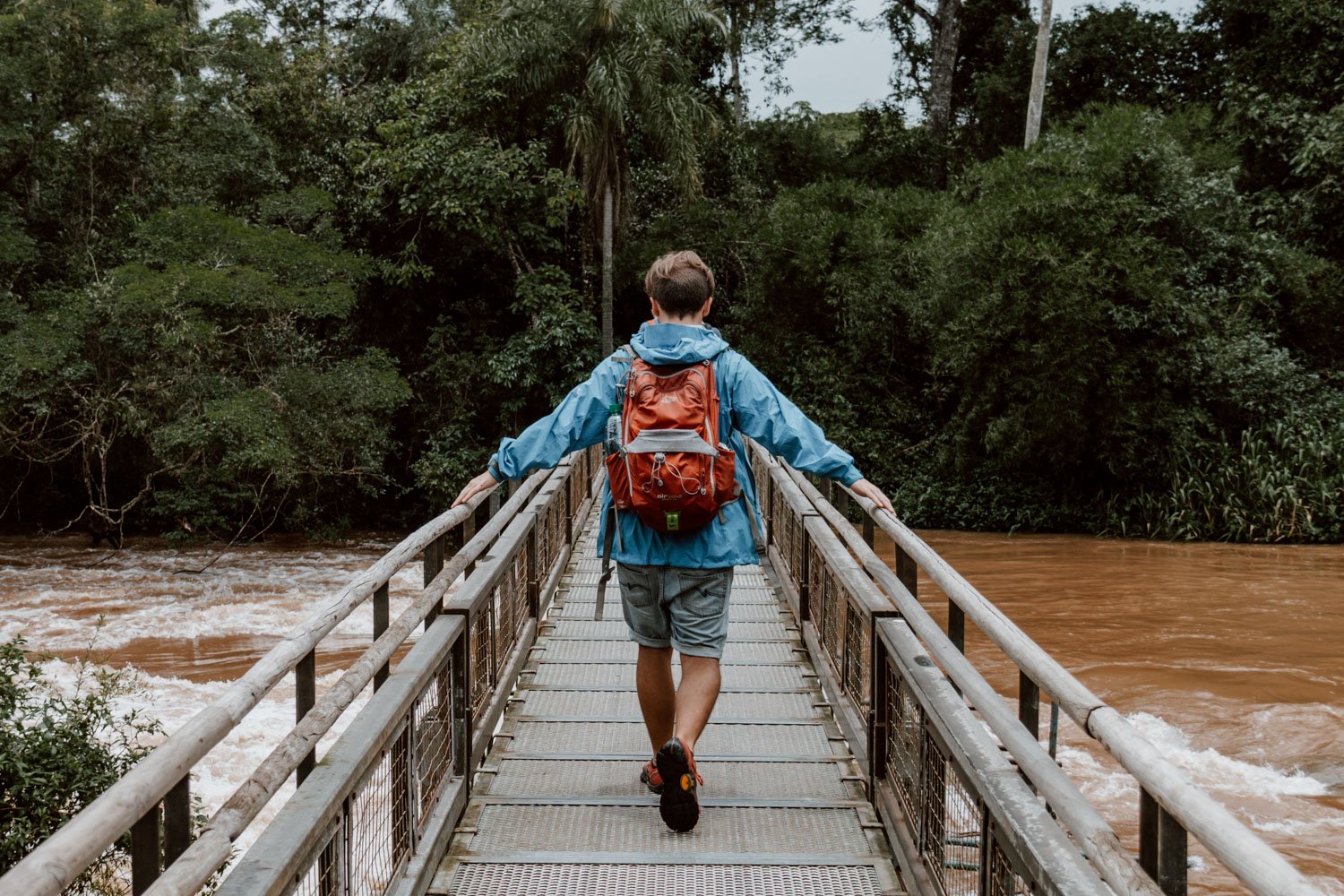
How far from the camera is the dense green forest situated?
1844 cm

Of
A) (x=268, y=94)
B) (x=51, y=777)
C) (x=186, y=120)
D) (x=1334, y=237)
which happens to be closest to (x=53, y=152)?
(x=186, y=120)

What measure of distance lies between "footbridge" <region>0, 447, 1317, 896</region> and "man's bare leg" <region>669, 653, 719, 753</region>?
0.39m

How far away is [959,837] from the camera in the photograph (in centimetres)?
303

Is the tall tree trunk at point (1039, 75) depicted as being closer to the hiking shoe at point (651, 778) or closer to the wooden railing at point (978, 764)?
the wooden railing at point (978, 764)

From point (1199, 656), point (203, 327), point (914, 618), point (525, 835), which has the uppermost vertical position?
point (203, 327)

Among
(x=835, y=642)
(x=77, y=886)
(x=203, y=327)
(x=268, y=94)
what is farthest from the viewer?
(x=268, y=94)

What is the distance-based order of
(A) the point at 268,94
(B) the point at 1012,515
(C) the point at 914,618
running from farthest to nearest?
(A) the point at 268,94 → (B) the point at 1012,515 → (C) the point at 914,618

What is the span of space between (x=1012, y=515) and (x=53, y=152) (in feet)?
60.3

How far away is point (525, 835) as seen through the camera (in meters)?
3.67

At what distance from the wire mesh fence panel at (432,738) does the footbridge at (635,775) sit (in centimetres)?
1

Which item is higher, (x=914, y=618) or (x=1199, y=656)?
(x=914, y=618)

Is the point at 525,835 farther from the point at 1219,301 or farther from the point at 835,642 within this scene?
the point at 1219,301

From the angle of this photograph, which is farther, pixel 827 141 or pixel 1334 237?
pixel 827 141

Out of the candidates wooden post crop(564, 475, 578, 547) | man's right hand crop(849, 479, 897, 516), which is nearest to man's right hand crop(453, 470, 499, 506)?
man's right hand crop(849, 479, 897, 516)
